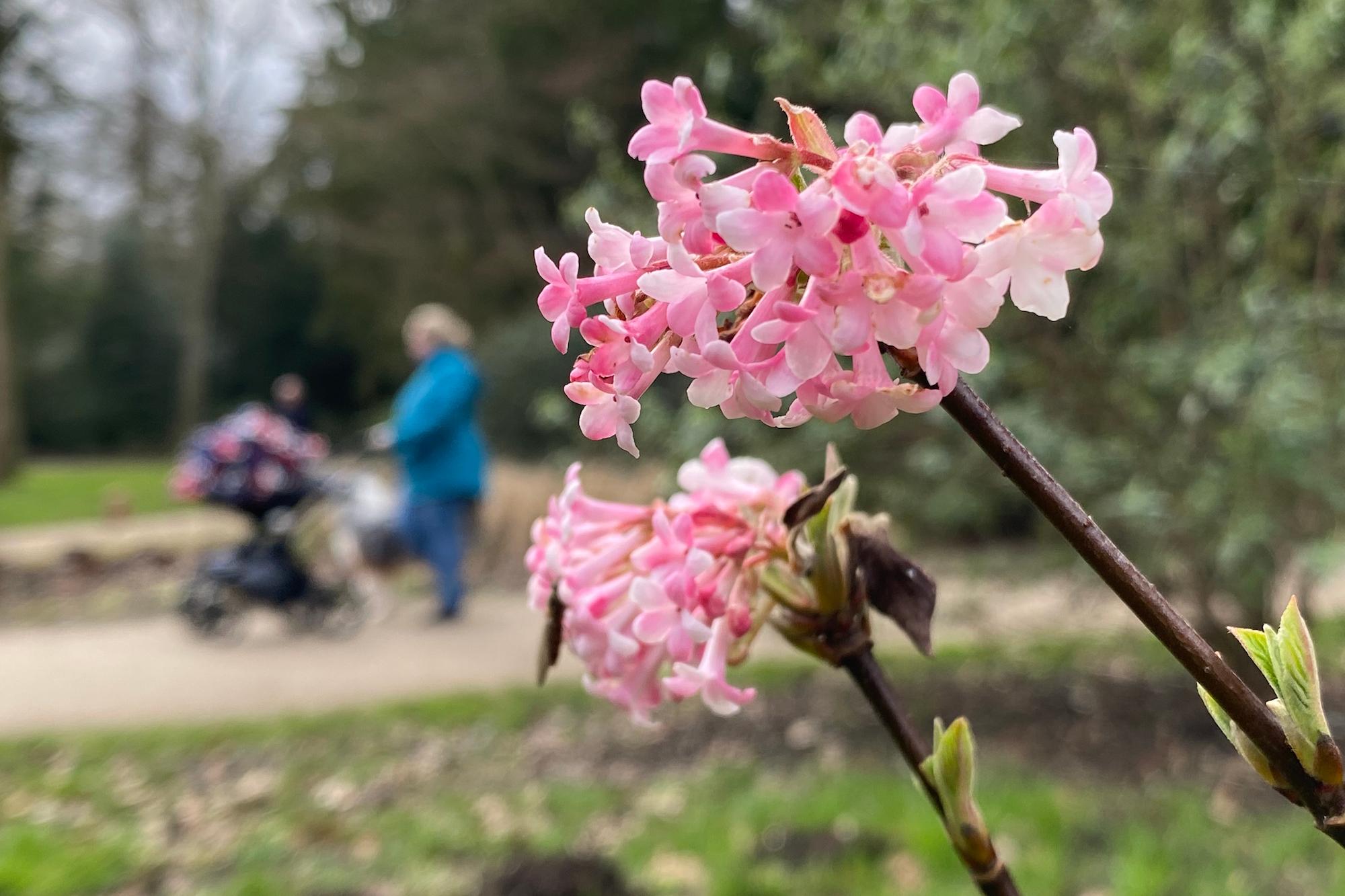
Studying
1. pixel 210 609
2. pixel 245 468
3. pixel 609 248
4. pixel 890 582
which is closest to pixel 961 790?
pixel 890 582

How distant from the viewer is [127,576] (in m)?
8.98

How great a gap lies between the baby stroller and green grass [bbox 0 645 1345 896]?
5.70ft

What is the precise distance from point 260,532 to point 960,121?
6725mm

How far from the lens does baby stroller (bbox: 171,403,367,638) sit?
6230 mm

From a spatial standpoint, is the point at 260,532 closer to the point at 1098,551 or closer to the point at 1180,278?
the point at 1180,278

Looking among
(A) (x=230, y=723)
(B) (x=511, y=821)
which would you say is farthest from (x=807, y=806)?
(A) (x=230, y=723)

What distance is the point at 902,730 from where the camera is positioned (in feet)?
2.63

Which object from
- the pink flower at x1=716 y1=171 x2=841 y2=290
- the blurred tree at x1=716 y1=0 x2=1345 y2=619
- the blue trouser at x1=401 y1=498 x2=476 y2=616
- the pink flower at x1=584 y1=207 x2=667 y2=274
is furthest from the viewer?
the blue trouser at x1=401 y1=498 x2=476 y2=616

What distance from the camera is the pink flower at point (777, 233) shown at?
0.49 m

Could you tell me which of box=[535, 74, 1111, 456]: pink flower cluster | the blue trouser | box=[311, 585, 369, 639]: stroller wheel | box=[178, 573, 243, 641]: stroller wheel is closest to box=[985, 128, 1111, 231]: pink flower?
box=[535, 74, 1111, 456]: pink flower cluster

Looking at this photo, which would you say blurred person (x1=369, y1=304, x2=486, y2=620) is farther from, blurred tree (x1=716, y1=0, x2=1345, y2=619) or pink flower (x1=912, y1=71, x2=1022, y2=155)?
pink flower (x1=912, y1=71, x2=1022, y2=155)

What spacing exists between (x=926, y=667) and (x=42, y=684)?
5066mm

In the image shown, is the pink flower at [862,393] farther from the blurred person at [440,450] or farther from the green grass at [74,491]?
the green grass at [74,491]

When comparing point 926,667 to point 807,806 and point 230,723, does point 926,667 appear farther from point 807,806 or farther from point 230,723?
point 230,723
